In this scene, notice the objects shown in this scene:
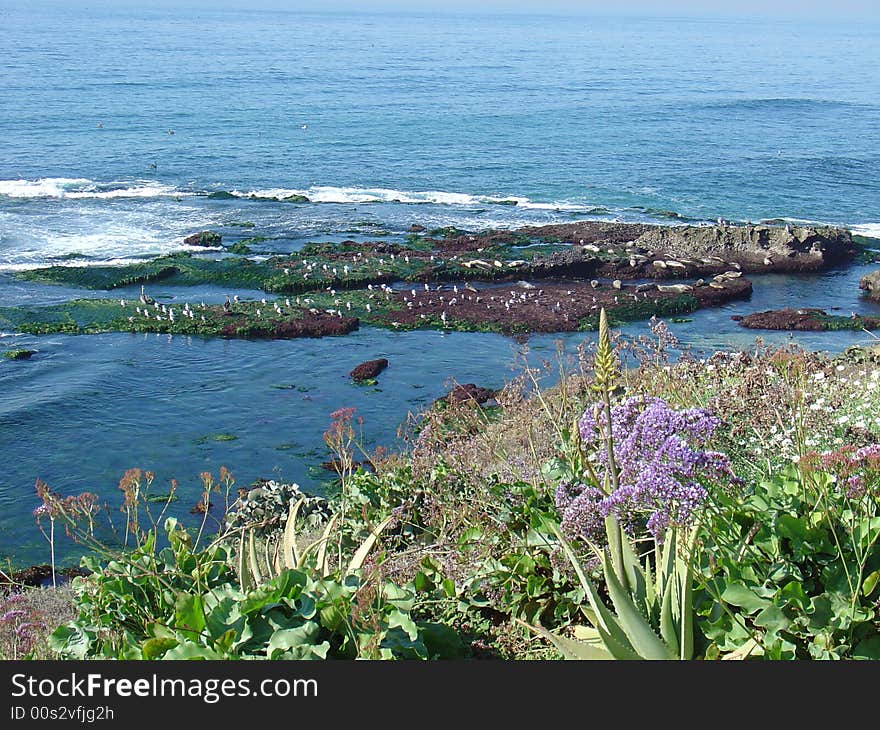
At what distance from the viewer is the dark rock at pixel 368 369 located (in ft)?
70.4

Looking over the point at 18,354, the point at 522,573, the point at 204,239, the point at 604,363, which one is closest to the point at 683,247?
the point at 204,239

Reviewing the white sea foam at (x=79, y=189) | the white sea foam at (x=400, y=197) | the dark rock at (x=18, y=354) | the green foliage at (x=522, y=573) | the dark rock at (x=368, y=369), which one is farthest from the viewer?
the white sea foam at (x=400, y=197)

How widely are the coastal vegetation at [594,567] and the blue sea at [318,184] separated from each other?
8638mm

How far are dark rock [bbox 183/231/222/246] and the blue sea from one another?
2.04ft

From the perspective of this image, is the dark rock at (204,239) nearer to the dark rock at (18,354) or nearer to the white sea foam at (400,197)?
the white sea foam at (400,197)

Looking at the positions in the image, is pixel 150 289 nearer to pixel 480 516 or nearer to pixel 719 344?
pixel 719 344

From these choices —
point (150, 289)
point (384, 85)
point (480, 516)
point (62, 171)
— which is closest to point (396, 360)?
point (150, 289)

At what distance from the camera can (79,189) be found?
42375 mm

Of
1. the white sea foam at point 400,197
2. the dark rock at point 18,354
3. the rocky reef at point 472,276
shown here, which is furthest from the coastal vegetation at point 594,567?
the white sea foam at point 400,197

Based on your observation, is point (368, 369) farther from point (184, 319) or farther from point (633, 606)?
point (633, 606)

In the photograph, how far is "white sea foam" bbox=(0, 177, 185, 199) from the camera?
4125cm

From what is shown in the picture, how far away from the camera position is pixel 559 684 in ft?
13.9

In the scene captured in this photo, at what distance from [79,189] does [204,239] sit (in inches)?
486

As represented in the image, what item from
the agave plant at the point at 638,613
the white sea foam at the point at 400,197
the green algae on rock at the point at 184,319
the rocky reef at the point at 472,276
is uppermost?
the agave plant at the point at 638,613
